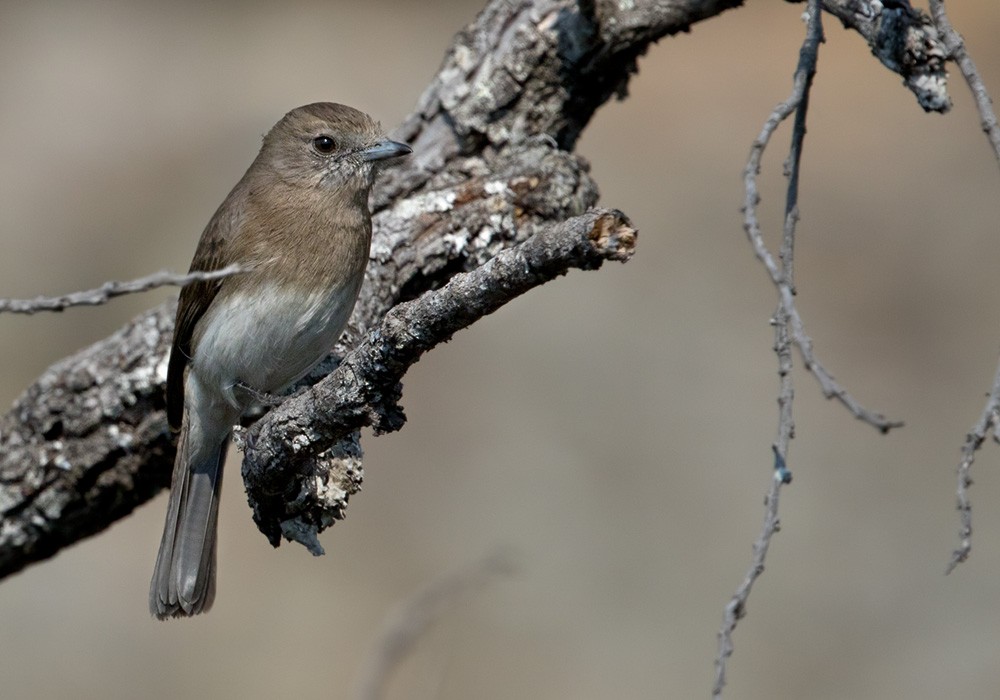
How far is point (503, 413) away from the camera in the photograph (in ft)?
28.4

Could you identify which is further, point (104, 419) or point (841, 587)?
point (841, 587)

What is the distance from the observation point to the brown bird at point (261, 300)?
4.43 meters

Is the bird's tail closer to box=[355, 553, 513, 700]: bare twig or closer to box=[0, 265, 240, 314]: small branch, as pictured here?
box=[355, 553, 513, 700]: bare twig

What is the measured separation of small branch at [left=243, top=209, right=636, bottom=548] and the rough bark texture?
1.08 meters

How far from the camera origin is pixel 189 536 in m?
4.82

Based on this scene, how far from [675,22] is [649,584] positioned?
4.12 meters

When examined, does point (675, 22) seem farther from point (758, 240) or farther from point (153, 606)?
point (153, 606)

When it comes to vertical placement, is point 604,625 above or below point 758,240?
above

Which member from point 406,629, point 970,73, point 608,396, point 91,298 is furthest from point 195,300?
point 608,396

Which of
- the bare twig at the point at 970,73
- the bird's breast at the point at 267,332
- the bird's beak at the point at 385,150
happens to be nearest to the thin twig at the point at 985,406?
the bare twig at the point at 970,73

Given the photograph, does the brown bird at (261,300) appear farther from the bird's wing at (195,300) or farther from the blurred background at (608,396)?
the blurred background at (608,396)

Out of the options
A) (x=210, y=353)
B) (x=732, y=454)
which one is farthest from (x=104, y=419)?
(x=732, y=454)

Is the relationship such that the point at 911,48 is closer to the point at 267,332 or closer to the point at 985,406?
the point at 985,406

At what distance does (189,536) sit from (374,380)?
2.00m
